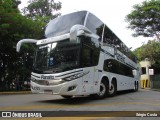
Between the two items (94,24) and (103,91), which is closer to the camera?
(94,24)

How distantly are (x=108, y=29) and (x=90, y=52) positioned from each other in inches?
145

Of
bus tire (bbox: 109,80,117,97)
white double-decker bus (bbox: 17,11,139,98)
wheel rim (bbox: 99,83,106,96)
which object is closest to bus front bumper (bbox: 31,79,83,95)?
white double-decker bus (bbox: 17,11,139,98)

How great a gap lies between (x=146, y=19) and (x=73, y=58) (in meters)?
24.8

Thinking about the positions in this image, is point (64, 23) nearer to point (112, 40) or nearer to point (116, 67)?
point (112, 40)

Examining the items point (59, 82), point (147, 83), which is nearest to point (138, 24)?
point (147, 83)

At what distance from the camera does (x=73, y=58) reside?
12984 mm

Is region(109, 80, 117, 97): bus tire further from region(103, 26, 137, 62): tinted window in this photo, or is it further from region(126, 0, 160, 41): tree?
region(126, 0, 160, 41): tree

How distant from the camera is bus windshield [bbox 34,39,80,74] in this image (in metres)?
12.9

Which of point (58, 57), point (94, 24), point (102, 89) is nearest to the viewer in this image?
point (58, 57)

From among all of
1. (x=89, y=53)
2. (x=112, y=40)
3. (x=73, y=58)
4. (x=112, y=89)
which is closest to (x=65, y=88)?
(x=73, y=58)

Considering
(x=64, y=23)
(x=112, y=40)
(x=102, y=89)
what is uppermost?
(x=64, y=23)

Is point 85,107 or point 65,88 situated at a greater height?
point 65,88

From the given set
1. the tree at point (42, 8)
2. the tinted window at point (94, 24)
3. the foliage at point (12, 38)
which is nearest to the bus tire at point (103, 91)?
the tinted window at point (94, 24)

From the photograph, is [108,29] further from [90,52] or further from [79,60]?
[79,60]
